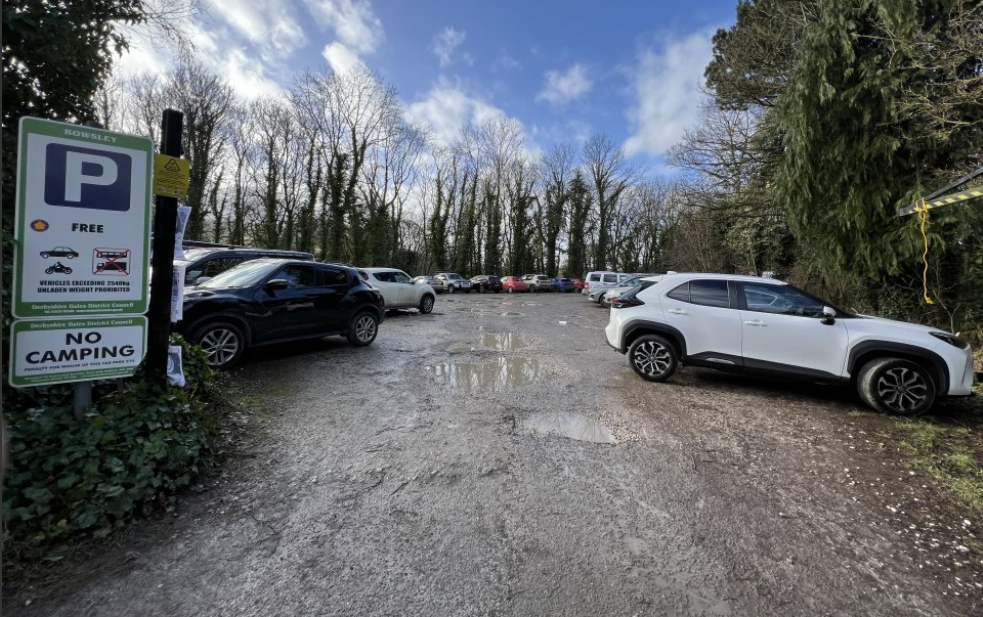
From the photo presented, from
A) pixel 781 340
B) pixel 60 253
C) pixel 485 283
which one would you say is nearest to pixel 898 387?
pixel 781 340

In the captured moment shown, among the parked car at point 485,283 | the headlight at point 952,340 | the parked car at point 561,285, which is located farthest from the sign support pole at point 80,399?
the parked car at point 561,285

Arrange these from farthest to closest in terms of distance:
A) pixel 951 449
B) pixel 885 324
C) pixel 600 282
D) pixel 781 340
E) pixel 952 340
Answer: pixel 600 282 → pixel 781 340 → pixel 885 324 → pixel 952 340 → pixel 951 449

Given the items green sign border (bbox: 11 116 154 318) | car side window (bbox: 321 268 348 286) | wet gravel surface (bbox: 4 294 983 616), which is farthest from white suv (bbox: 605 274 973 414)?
green sign border (bbox: 11 116 154 318)

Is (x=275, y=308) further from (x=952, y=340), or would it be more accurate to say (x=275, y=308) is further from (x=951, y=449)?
(x=952, y=340)

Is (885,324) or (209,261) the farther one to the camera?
(209,261)

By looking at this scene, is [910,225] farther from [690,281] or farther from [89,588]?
[89,588]

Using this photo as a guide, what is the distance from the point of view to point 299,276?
745 cm

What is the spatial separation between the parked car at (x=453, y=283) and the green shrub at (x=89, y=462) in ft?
98.8

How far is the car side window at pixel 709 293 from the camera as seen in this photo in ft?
19.7

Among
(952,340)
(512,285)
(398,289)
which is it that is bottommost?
(952,340)

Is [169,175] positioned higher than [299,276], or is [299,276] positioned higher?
[169,175]

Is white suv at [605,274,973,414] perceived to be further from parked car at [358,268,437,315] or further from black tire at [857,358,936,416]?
parked car at [358,268,437,315]

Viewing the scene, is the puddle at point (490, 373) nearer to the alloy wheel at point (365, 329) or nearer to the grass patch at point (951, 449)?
the alloy wheel at point (365, 329)

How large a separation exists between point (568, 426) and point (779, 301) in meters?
3.38
